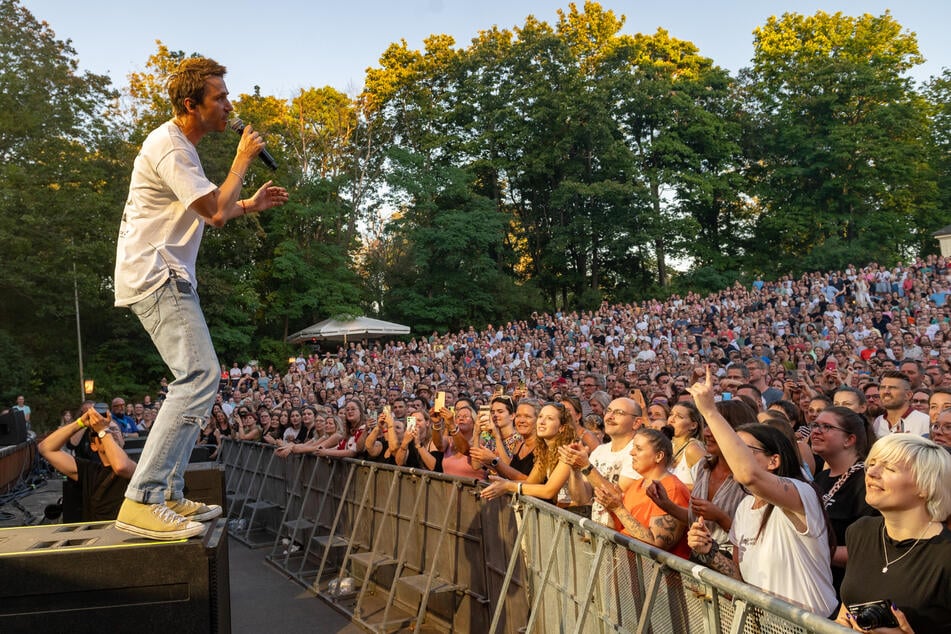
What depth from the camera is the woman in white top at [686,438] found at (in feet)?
18.0

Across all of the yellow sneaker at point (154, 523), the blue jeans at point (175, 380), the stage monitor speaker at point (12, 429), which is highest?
the blue jeans at point (175, 380)

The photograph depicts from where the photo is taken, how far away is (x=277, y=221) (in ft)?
130

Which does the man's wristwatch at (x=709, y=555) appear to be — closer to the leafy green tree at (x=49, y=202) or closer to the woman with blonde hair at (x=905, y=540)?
the woman with blonde hair at (x=905, y=540)

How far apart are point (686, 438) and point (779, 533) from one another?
7.51 feet

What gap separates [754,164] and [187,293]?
49.7 metres

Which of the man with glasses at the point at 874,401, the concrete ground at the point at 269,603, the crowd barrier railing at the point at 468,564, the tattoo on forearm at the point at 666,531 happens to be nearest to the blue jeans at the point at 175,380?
the crowd barrier railing at the point at 468,564

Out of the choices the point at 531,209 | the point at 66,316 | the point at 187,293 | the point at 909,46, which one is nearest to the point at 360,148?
the point at 531,209

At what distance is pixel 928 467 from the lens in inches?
115

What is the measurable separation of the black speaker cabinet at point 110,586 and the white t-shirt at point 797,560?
7.79 feet

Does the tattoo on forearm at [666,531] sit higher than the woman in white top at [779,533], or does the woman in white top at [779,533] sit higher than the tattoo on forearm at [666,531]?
the woman in white top at [779,533]

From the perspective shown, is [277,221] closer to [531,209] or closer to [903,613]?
[531,209]

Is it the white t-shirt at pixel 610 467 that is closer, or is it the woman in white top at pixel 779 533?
the woman in white top at pixel 779 533

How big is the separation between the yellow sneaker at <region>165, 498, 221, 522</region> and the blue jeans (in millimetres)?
130

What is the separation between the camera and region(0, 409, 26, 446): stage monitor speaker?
53.3 feet
